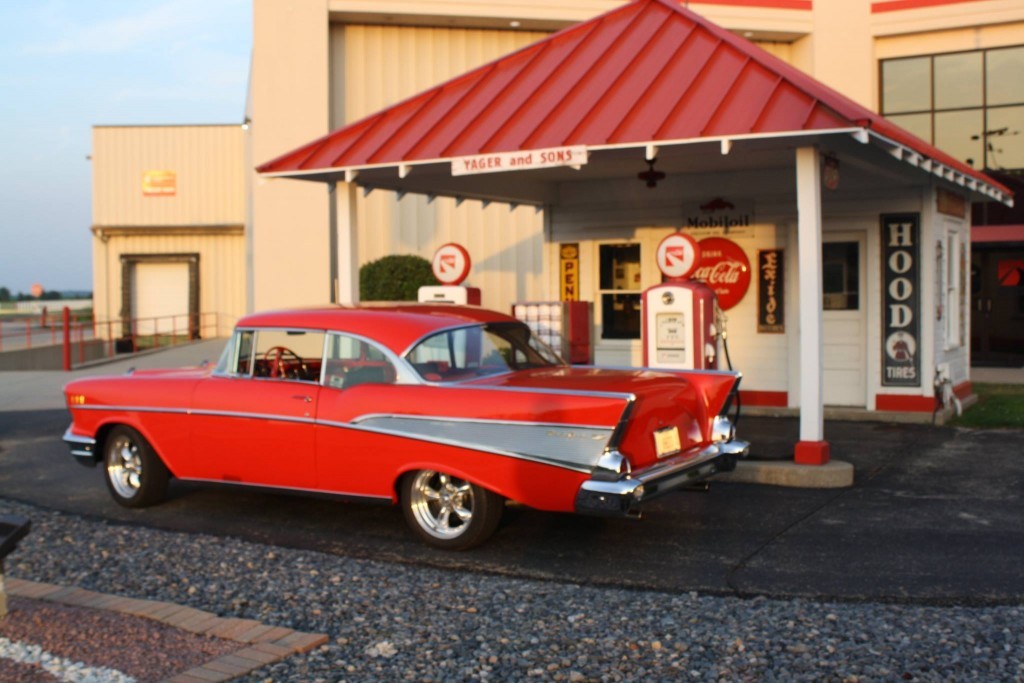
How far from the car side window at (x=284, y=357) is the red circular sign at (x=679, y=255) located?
150 inches

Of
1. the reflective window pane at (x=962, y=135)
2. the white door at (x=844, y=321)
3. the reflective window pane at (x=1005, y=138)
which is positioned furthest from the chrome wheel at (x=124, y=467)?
the reflective window pane at (x=1005, y=138)

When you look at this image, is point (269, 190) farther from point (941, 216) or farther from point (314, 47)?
point (941, 216)

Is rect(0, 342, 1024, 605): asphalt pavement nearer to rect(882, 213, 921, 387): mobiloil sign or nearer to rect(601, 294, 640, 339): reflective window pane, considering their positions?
rect(882, 213, 921, 387): mobiloil sign

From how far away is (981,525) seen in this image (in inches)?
288

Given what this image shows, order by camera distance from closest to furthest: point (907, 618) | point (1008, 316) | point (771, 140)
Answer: point (907, 618), point (771, 140), point (1008, 316)

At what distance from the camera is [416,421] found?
6.78 m

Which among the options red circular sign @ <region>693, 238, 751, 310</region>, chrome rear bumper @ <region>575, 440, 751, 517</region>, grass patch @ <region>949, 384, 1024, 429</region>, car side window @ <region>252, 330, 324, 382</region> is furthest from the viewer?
red circular sign @ <region>693, 238, 751, 310</region>

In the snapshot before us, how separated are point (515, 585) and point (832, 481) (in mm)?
3705

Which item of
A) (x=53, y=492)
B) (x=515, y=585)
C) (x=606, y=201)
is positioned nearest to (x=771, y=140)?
(x=515, y=585)

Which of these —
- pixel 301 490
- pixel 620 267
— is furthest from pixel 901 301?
pixel 301 490

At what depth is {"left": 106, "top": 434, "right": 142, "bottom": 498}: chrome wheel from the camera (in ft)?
27.5

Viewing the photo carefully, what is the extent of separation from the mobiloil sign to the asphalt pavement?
170cm

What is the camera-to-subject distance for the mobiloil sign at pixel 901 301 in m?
12.1

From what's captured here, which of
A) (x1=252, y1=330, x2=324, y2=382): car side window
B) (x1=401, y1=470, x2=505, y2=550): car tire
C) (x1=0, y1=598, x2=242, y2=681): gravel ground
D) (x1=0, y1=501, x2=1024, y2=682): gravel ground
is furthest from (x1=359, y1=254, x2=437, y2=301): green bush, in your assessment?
(x1=0, y1=598, x2=242, y2=681): gravel ground
